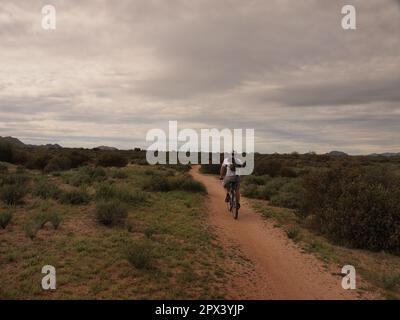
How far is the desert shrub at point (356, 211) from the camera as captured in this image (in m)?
9.96

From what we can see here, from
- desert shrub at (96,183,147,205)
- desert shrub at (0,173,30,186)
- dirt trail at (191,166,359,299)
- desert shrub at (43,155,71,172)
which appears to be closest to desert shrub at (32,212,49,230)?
desert shrub at (96,183,147,205)

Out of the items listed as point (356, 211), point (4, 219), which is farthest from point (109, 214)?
point (356, 211)

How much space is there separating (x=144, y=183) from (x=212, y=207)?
4.89m

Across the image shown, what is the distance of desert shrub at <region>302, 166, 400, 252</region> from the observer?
996 centimetres

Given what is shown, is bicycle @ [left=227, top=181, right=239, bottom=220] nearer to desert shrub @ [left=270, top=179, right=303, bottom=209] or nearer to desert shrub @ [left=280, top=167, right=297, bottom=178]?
desert shrub @ [left=270, top=179, right=303, bottom=209]

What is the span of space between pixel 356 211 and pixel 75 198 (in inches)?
373

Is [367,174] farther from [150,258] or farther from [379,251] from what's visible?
[150,258]

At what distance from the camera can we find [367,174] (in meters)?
13.5

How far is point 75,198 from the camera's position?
13.0 meters

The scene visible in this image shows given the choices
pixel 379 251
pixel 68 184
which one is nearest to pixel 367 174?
pixel 379 251

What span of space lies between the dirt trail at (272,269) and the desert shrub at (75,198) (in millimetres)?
4832

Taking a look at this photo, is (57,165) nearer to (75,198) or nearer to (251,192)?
(75,198)
